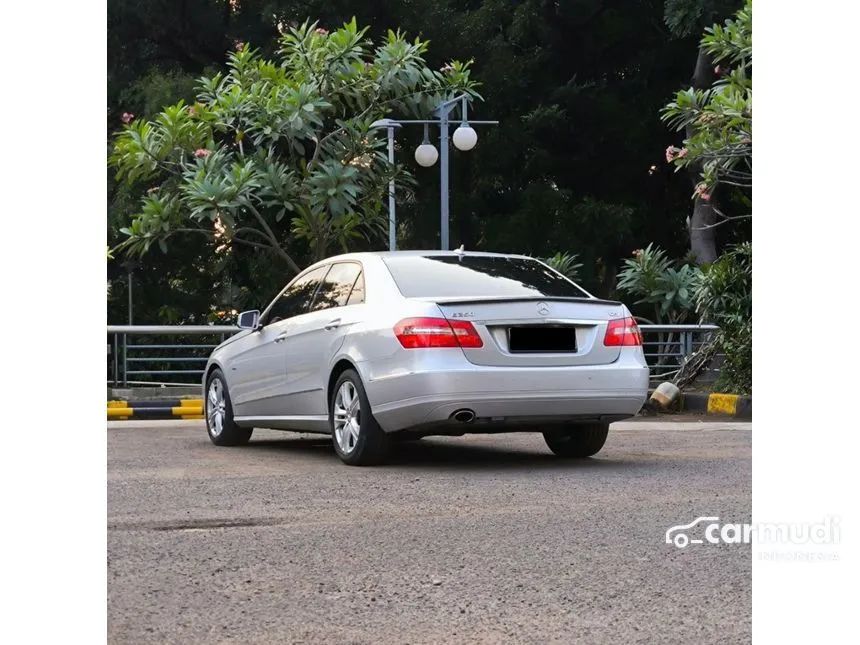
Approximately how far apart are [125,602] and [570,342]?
494 centimetres

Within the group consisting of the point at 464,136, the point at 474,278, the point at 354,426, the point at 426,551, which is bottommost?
the point at 426,551

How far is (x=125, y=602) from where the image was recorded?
5246 mm

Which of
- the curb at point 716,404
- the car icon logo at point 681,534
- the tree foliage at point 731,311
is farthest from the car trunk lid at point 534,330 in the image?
the tree foliage at point 731,311

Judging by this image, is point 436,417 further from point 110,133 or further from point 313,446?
point 110,133

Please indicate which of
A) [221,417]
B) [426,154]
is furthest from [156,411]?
[426,154]

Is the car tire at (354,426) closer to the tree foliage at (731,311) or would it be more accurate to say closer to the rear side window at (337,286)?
the rear side window at (337,286)

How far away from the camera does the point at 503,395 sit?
945 centimetres

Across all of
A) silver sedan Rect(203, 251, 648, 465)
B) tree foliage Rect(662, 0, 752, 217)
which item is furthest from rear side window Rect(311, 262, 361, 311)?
tree foliage Rect(662, 0, 752, 217)

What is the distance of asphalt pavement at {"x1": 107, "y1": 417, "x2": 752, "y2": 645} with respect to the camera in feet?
15.9

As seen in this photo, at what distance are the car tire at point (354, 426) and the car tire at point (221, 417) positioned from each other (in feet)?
6.57

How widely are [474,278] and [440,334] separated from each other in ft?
2.88

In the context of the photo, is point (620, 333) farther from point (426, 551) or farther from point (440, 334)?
point (426, 551)

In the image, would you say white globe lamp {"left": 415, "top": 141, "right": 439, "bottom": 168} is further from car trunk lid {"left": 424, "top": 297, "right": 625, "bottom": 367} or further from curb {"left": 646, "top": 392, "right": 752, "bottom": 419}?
car trunk lid {"left": 424, "top": 297, "right": 625, "bottom": 367}

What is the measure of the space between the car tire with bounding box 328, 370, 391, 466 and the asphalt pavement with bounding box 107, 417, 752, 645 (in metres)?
0.17
